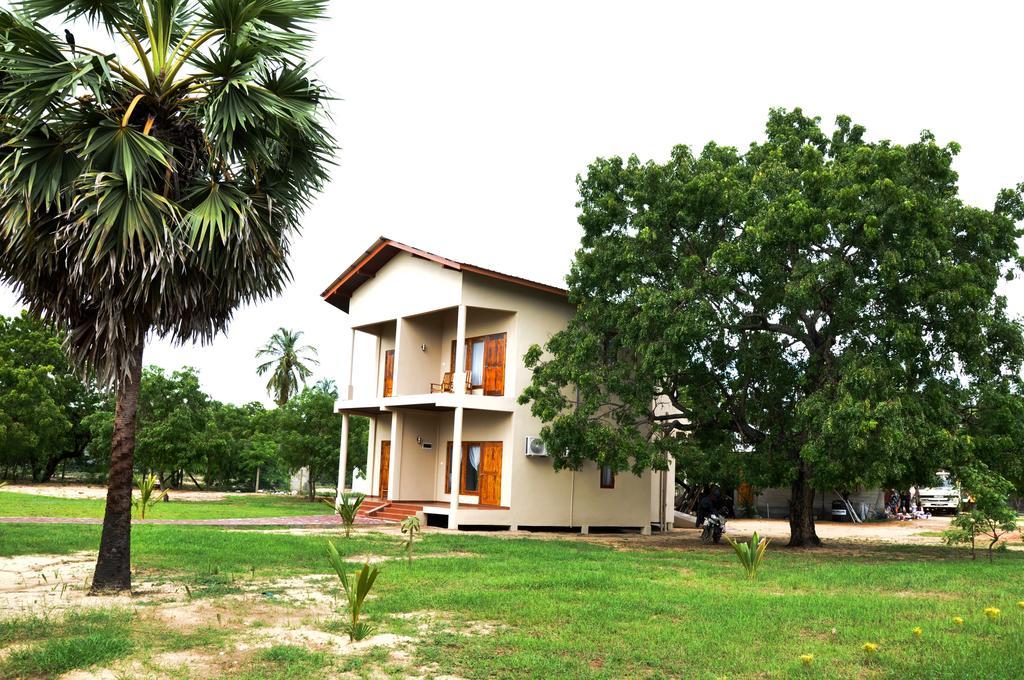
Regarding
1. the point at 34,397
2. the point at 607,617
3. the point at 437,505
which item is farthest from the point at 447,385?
the point at 34,397

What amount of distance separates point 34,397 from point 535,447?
3158 cm

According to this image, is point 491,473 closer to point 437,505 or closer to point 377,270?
point 437,505

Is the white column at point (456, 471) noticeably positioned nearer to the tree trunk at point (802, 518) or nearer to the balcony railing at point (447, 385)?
the balcony railing at point (447, 385)

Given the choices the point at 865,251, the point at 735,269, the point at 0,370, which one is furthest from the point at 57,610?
Answer: the point at 0,370

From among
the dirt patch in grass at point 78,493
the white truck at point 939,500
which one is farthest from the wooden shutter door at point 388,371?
the white truck at point 939,500

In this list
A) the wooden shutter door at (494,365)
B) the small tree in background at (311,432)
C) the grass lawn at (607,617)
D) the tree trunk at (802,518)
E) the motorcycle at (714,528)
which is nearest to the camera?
the grass lawn at (607,617)

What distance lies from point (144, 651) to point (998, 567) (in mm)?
14645

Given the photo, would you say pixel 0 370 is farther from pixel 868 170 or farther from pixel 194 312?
pixel 868 170

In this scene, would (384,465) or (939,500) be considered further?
(939,500)

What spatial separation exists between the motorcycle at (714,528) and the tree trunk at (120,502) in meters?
15.6

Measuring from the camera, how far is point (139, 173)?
33.1ft

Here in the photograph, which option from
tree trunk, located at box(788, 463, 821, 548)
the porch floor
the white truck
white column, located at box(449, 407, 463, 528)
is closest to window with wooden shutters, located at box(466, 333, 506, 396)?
white column, located at box(449, 407, 463, 528)

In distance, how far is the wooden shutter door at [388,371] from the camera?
98.2ft

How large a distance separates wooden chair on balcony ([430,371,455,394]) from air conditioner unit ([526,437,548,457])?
3.25 m
